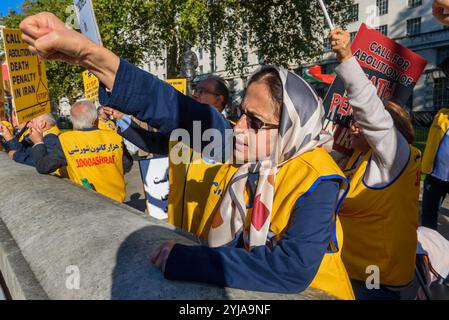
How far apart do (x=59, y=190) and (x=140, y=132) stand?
2.53 feet

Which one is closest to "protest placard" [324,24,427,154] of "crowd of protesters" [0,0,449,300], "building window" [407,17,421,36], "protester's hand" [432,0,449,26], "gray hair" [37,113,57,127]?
"crowd of protesters" [0,0,449,300]

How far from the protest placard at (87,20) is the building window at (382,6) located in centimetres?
3501

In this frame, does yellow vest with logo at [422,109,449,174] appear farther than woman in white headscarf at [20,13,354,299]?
Yes

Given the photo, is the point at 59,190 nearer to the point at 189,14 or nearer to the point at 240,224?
the point at 240,224

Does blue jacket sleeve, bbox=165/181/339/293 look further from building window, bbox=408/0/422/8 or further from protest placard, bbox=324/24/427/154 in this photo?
building window, bbox=408/0/422/8

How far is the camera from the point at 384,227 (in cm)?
205

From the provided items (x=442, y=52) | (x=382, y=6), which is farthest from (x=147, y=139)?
(x=382, y=6)

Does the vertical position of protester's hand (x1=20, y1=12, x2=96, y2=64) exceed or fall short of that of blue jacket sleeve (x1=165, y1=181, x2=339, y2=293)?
it exceeds it

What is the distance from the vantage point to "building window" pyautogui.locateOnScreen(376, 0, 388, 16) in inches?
1278

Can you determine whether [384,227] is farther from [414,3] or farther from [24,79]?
[414,3]

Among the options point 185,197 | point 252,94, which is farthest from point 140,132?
point 252,94

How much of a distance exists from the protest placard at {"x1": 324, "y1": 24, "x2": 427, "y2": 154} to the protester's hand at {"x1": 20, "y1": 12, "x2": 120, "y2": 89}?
1.83 metres

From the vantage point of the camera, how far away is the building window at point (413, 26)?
30.8 meters

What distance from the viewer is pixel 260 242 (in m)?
1.30
